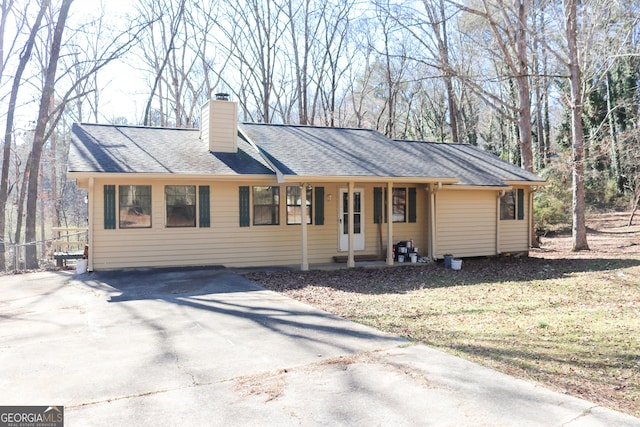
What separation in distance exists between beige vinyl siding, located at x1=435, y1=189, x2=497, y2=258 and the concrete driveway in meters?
6.97

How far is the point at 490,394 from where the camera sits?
369 cm

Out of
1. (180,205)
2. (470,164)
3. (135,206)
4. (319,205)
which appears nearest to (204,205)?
(180,205)

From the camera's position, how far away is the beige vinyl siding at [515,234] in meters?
13.9

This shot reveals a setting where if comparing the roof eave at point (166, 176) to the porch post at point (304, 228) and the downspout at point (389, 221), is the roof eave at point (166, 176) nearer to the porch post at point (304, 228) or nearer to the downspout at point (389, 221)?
the porch post at point (304, 228)

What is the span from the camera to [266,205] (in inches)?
445

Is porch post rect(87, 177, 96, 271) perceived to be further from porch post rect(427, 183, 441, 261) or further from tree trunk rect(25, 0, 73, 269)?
porch post rect(427, 183, 441, 261)

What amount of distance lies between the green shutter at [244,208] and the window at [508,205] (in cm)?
773

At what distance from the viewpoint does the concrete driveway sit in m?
3.34

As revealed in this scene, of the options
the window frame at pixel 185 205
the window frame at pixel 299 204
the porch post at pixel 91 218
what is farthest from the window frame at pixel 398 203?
the porch post at pixel 91 218

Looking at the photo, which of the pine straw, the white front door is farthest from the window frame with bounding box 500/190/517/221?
the white front door

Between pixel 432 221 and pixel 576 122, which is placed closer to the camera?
pixel 432 221

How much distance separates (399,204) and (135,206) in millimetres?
6750

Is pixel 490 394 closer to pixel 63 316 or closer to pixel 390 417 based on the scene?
pixel 390 417

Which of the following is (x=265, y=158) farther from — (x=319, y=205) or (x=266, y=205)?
(x=319, y=205)
